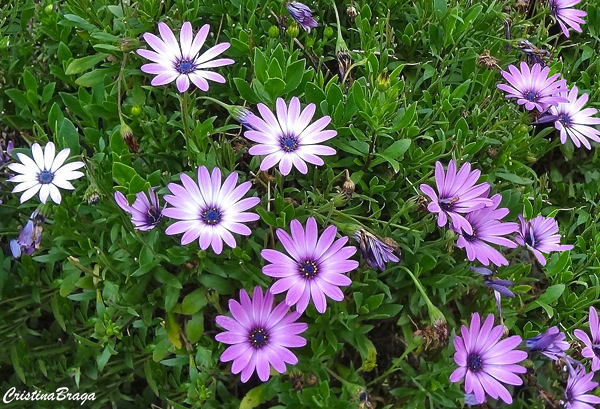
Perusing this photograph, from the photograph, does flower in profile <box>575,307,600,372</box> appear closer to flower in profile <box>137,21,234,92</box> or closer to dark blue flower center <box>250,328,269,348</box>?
dark blue flower center <box>250,328,269,348</box>

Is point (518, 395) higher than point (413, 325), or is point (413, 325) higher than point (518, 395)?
point (413, 325)

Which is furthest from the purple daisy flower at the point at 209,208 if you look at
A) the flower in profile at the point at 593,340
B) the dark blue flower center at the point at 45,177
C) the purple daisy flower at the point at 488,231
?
the flower in profile at the point at 593,340

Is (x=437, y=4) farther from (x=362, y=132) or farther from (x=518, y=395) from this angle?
(x=518, y=395)

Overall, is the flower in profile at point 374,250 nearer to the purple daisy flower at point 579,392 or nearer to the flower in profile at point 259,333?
the flower in profile at point 259,333

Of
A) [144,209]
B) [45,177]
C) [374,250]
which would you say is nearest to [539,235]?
[374,250]

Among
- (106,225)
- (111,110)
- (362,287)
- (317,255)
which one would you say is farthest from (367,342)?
(111,110)

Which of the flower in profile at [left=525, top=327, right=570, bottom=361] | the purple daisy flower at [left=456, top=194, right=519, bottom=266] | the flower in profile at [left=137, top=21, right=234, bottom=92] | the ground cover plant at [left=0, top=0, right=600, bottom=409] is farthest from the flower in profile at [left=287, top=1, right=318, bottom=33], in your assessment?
the flower in profile at [left=525, top=327, right=570, bottom=361]
